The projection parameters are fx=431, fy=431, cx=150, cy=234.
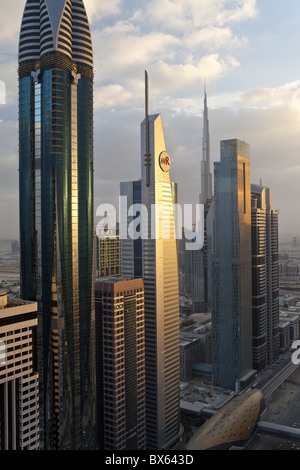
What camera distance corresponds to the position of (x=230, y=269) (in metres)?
42.2

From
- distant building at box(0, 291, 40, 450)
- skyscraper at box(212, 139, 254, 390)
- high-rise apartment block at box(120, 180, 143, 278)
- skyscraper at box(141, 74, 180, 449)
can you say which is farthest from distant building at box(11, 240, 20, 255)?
skyscraper at box(212, 139, 254, 390)

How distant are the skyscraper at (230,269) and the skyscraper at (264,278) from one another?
3219 millimetres

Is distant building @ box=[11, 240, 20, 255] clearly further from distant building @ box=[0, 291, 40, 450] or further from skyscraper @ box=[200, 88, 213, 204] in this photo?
skyscraper @ box=[200, 88, 213, 204]

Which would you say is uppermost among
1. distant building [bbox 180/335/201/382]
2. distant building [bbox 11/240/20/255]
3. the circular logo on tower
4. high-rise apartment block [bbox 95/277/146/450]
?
the circular logo on tower

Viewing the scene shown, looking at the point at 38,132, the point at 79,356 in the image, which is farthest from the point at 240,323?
the point at 38,132

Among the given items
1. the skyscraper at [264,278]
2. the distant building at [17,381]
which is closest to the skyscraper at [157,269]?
the distant building at [17,381]

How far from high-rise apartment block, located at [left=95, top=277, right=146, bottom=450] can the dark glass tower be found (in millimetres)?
1226

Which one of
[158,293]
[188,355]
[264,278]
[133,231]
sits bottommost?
[188,355]

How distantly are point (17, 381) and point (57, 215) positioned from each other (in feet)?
32.7

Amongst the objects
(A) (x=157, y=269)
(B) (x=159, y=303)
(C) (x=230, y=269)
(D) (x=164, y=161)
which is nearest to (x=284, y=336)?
(C) (x=230, y=269)

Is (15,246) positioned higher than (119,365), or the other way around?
(15,246)

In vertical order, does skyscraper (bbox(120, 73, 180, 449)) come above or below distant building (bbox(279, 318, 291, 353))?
above

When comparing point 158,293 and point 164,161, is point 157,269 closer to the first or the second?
point 158,293

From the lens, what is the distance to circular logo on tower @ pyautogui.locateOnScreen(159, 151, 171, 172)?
32.2 m
